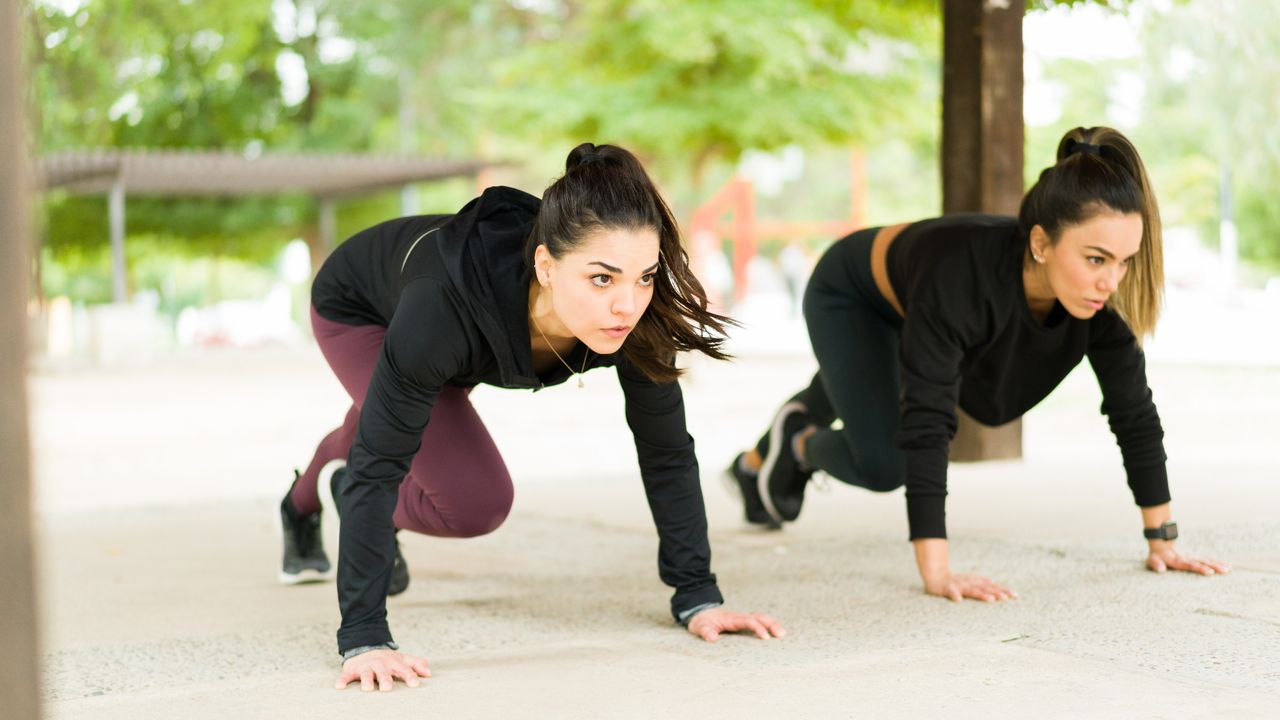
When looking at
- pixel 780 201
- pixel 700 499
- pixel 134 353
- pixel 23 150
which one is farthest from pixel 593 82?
pixel 780 201

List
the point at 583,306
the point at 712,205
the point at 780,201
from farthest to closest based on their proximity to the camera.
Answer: the point at 780,201 < the point at 712,205 < the point at 583,306

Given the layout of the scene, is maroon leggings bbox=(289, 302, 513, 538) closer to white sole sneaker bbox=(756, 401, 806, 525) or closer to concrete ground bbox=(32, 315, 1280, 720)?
concrete ground bbox=(32, 315, 1280, 720)

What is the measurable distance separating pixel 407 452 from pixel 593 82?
18.6m

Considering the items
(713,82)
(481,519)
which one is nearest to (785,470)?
(481,519)

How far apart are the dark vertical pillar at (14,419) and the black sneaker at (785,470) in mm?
3428

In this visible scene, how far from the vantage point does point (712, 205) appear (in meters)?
35.4

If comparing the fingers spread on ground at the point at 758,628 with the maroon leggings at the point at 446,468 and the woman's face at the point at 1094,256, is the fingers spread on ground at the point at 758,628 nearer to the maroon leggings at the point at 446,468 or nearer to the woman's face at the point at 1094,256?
the maroon leggings at the point at 446,468

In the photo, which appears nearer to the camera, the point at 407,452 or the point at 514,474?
the point at 407,452

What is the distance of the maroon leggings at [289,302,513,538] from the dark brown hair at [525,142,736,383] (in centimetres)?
60

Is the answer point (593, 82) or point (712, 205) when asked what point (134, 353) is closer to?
point (593, 82)

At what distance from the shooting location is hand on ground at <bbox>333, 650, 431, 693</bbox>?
119 inches

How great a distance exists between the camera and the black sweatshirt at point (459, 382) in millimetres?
3090

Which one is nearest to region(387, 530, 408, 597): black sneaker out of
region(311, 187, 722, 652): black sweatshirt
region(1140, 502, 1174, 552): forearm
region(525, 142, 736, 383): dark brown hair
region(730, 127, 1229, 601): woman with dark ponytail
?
region(311, 187, 722, 652): black sweatshirt

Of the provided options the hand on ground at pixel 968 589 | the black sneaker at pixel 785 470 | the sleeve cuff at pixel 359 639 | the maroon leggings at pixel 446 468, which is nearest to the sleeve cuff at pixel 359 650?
the sleeve cuff at pixel 359 639
